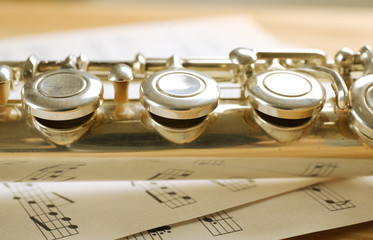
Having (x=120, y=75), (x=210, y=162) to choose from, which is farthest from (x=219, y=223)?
(x=120, y=75)

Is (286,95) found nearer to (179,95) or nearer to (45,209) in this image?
(179,95)

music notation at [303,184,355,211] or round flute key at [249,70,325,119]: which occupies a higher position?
round flute key at [249,70,325,119]

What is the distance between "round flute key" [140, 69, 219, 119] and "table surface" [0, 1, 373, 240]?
0.49 meters

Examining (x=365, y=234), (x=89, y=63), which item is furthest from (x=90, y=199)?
(x=365, y=234)

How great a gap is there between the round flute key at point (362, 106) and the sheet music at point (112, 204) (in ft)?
0.34

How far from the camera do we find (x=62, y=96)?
0.41 metres

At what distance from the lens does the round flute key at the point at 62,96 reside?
0.40 metres

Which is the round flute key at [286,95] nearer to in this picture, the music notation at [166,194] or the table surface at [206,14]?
the music notation at [166,194]

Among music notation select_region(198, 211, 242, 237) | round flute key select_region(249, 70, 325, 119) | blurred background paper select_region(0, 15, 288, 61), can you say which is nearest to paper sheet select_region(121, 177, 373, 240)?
music notation select_region(198, 211, 242, 237)

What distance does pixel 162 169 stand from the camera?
1.55 ft

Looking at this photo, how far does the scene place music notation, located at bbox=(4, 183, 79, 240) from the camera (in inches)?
16.9

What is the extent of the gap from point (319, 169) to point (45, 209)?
283 millimetres

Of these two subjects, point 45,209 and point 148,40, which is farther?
point 148,40

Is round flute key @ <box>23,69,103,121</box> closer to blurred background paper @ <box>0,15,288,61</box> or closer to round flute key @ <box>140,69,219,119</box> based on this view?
round flute key @ <box>140,69,219,119</box>
